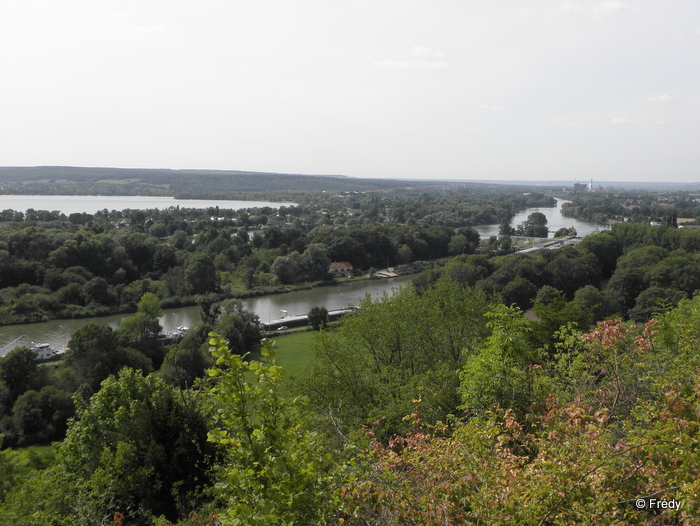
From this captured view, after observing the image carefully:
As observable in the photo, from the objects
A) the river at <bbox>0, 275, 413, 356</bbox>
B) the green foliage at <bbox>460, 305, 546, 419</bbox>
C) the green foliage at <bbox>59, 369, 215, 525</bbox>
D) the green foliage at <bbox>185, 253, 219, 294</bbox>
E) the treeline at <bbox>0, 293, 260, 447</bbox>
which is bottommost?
the river at <bbox>0, 275, 413, 356</bbox>

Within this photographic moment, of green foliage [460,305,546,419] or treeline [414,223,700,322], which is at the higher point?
green foliage [460,305,546,419]

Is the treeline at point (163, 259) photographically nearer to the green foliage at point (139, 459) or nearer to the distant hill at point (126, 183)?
the green foliage at point (139, 459)

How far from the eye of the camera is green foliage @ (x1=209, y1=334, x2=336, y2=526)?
8.27 ft

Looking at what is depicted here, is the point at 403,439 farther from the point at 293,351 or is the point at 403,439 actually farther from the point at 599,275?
the point at 599,275

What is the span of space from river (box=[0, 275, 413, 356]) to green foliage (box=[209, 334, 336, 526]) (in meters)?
20.3

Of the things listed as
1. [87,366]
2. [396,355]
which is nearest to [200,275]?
[87,366]

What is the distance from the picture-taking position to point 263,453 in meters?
2.55

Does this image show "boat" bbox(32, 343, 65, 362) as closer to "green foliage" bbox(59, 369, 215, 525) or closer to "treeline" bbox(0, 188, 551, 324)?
"treeline" bbox(0, 188, 551, 324)

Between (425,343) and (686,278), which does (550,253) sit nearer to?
(686,278)

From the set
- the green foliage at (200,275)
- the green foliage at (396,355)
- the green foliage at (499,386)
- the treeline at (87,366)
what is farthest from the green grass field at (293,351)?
the green foliage at (499,386)

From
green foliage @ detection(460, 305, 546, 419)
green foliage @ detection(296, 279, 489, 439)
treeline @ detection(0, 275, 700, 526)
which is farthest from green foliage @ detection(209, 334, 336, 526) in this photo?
green foliage @ detection(296, 279, 489, 439)

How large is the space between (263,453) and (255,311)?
28.9 meters

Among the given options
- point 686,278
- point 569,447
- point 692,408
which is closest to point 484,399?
point 569,447

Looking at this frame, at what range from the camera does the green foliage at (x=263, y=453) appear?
8.27ft
